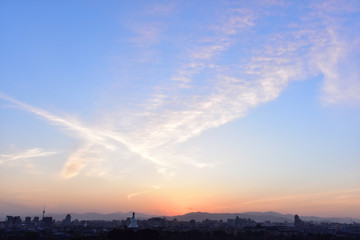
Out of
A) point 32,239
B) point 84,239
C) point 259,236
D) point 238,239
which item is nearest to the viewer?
point 84,239

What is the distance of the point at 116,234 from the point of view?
6222cm

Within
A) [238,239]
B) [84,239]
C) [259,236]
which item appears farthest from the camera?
[259,236]

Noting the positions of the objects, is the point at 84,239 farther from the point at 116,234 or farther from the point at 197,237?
the point at 197,237

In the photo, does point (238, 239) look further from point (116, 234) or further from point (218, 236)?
point (116, 234)

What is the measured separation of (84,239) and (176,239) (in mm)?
21582

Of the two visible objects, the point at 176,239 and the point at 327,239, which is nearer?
the point at 176,239

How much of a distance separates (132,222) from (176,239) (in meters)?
11.3

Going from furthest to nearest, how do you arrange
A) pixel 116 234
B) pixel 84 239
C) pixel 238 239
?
pixel 238 239, pixel 84 239, pixel 116 234

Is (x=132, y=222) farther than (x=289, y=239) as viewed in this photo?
No

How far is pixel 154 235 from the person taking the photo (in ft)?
208

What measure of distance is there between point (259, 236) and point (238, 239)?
13.5 m

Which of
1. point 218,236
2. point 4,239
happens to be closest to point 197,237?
point 218,236

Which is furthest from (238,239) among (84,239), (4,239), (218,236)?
(4,239)

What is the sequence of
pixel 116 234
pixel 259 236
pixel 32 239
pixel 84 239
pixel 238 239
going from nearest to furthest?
pixel 116 234
pixel 84 239
pixel 32 239
pixel 238 239
pixel 259 236
